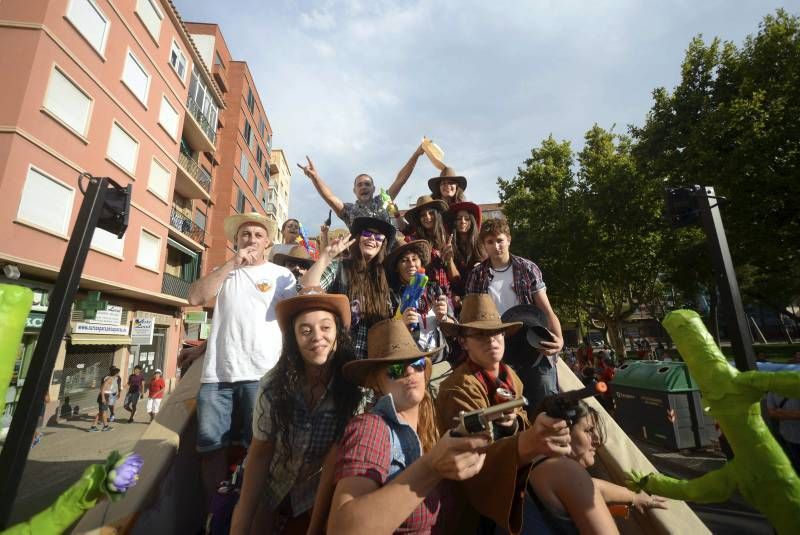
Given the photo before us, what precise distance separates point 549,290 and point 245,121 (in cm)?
2366

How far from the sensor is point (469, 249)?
411 centimetres

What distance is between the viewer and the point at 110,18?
42.2ft

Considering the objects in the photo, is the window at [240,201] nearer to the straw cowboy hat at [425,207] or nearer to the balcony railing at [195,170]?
the balcony railing at [195,170]

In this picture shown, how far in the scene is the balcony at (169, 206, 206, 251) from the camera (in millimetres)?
18469

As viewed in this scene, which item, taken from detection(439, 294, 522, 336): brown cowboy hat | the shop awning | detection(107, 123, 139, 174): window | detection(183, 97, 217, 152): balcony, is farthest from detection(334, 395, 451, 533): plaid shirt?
detection(183, 97, 217, 152): balcony

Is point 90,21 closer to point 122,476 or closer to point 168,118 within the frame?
point 168,118

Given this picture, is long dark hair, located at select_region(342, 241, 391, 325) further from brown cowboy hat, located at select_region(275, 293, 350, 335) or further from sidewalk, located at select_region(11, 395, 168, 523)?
sidewalk, located at select_region(11, 395, 168, 523)

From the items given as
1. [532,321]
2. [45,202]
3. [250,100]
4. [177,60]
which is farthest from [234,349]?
[250,100]

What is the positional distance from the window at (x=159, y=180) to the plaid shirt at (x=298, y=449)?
55.3ft

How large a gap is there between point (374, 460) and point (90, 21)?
16980mm

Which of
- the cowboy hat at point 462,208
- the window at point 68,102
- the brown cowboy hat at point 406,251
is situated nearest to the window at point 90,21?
the window at point 68,102

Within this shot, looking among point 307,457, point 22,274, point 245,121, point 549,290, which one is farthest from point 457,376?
point 245,121

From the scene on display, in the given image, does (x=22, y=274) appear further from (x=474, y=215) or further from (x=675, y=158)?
(x=675, y=158)

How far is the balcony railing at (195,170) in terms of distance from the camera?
19094mm
